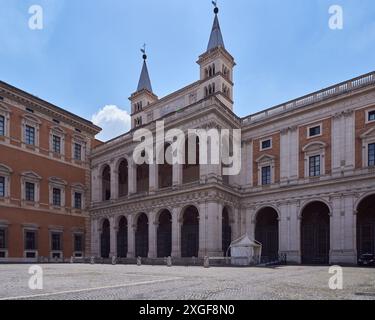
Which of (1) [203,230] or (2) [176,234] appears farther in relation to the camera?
(2) [176,234]

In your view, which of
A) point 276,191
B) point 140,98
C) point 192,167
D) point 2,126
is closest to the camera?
point 276,191

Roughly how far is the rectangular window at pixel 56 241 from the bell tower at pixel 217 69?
2379cm

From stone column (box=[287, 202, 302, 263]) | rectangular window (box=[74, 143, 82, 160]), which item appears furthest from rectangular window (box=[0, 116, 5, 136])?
stone column (box=[287, 202, 302, 263])

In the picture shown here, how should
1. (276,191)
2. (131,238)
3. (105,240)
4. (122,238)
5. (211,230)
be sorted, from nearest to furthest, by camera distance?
(211,230)
(276,191)
(131,238)
(122,238)
(105,240)

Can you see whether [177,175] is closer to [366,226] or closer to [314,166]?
[314,166]

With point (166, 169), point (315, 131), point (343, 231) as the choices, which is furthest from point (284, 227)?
point (166, 169)

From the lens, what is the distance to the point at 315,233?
3117 cm

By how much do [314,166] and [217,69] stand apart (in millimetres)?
18812

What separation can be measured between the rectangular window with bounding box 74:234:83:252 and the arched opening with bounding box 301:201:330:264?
81.0ft

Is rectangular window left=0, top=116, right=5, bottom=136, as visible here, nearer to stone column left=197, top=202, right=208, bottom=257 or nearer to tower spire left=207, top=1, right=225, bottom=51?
stone column left=197, top=202, right=208, bottom=257

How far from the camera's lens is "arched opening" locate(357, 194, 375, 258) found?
2805 centimetres

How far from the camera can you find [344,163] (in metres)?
28.9
